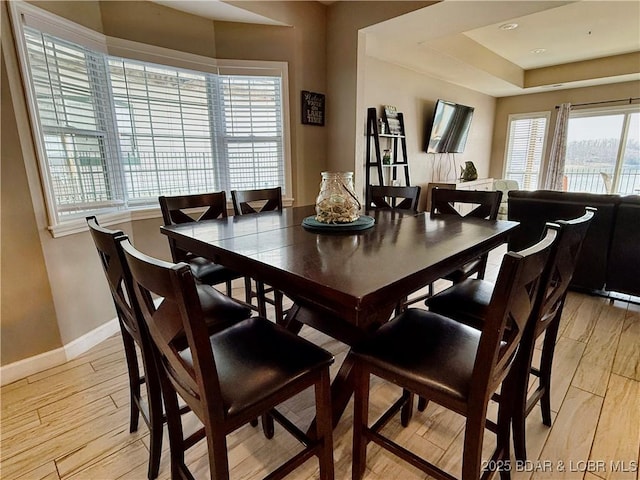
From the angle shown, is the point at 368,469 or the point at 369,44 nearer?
the point at 368,469

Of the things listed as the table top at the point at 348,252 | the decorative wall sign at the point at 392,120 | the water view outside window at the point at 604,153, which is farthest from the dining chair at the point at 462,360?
the water view outside window at the point at 604,153

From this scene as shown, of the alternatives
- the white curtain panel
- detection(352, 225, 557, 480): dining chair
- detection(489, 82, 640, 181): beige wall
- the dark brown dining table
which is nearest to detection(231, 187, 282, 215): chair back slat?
the dark brown dining table

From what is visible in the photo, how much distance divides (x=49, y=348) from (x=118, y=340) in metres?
0.41

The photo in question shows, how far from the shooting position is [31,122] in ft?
6.18

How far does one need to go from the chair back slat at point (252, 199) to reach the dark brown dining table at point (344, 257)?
0.36 m

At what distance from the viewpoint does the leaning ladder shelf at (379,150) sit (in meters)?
4.06

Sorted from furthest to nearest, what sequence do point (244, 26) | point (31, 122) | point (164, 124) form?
point (244, 26), point (164, 124), point (31, 122)

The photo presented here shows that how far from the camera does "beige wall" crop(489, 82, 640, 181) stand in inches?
225

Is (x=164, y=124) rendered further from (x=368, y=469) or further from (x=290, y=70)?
(x=368, y=469)

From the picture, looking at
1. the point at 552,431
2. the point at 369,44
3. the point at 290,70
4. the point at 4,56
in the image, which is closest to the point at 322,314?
the point at 552,431

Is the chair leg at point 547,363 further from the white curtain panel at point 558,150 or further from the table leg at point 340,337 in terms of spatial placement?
the white curtain panel at point 558,150

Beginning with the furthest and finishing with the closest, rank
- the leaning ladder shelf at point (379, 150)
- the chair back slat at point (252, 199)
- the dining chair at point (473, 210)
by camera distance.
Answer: the leaning ladder shelf at point (379, 150) < the chair back slat at point (252, 199) < the dining chair at point (473, 210)

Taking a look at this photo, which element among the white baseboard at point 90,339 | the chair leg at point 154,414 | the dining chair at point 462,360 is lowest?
the white baseboard at point 90,339

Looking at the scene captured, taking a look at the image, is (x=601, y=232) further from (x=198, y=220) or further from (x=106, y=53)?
(x=106, y=53)
